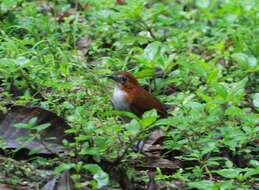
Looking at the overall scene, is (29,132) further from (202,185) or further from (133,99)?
(202,185)

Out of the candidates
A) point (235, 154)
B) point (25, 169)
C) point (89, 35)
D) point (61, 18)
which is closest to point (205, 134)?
point (235, 154)

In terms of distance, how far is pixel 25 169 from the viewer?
4.62 meters

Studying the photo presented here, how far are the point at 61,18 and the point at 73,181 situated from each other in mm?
3621

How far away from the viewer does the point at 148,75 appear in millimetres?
A: 5957

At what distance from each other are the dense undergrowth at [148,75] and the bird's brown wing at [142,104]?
144mm

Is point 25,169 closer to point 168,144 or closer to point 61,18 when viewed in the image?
point 168,144

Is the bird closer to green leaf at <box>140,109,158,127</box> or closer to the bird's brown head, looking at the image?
the bird's brown head

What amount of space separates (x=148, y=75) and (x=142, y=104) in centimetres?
56

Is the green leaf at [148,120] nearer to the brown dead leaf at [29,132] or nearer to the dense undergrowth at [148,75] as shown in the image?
the dense undergrowth at [148,75]

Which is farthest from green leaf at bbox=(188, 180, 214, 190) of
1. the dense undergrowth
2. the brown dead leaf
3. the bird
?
the bird

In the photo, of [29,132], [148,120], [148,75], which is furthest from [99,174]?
[148,75]

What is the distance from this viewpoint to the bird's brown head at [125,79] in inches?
219

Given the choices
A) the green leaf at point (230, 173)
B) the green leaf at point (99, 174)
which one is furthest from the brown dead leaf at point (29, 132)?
the green leaf at point (230, 173)

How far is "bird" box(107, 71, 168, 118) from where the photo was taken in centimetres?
544
